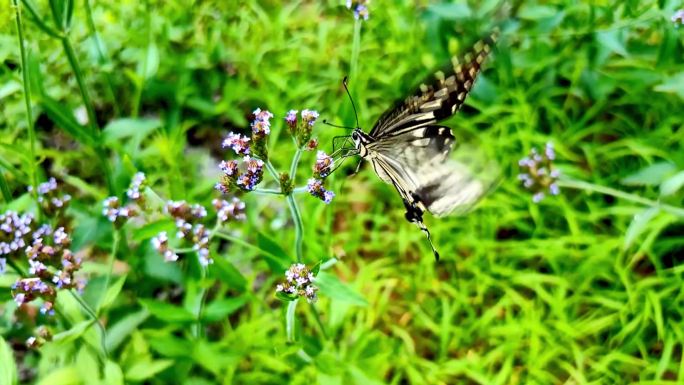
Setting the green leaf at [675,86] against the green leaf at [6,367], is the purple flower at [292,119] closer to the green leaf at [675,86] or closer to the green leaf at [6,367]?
the green leaf at [6,367]

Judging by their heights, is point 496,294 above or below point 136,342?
above

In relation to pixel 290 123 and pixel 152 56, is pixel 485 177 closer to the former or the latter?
pixel 290 123

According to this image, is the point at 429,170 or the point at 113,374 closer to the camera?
the point at 429,170

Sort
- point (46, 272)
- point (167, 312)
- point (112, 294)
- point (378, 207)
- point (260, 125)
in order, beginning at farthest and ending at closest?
point (378, 207), point (167, 312), point (112, 294), point (46, 272), point (260, 125)

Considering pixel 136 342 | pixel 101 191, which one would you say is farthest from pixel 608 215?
pixel 101 191

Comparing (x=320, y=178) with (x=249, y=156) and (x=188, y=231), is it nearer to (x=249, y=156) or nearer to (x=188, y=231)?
(x=249, y=156)

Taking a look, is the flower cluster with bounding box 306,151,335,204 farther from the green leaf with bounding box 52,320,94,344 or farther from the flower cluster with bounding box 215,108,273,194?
the green leaf with bounding box 52,320,94,344

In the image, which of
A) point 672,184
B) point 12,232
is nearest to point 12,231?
point 12,232
